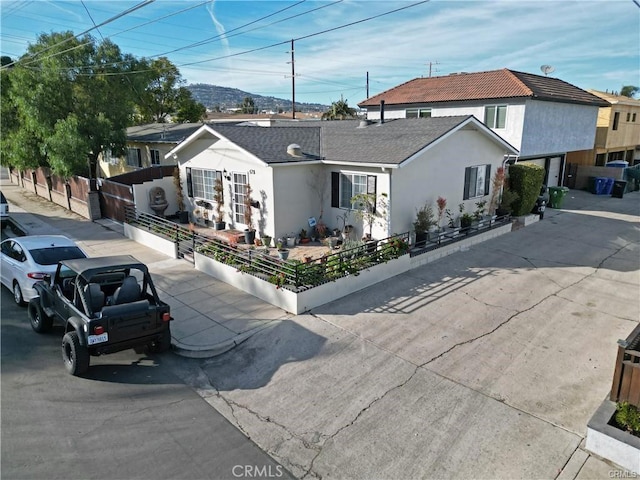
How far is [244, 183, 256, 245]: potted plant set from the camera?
48.4ft

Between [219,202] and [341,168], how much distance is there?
4893 mm

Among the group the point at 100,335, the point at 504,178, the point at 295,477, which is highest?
the point at 504,178

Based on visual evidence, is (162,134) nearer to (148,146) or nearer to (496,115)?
(148,146)

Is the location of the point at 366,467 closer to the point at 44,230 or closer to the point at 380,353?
the point at 380,353

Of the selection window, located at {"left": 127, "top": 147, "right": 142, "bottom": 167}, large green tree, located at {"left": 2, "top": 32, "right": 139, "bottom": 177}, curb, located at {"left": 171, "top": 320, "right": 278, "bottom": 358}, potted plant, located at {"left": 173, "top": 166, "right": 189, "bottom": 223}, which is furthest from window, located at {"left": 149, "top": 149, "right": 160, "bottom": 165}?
curb, located at {"left": 171, "top": 320, "right": 278, "bottom": 358}

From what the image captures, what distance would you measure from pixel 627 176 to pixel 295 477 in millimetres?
30933

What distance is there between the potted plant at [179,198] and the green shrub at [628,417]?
15750mm

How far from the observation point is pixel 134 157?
2767 centimetres

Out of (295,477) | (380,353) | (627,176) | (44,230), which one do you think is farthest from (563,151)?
(44,230)

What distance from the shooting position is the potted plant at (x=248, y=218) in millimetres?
14742

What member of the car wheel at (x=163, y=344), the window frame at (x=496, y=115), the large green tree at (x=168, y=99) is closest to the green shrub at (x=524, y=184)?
the window frame at (x=496, y=115)

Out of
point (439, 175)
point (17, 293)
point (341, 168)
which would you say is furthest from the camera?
point (439, 175)

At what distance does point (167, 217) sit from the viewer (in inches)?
728

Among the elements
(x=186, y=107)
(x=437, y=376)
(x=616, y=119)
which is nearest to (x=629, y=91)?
(x=616, y=119)
